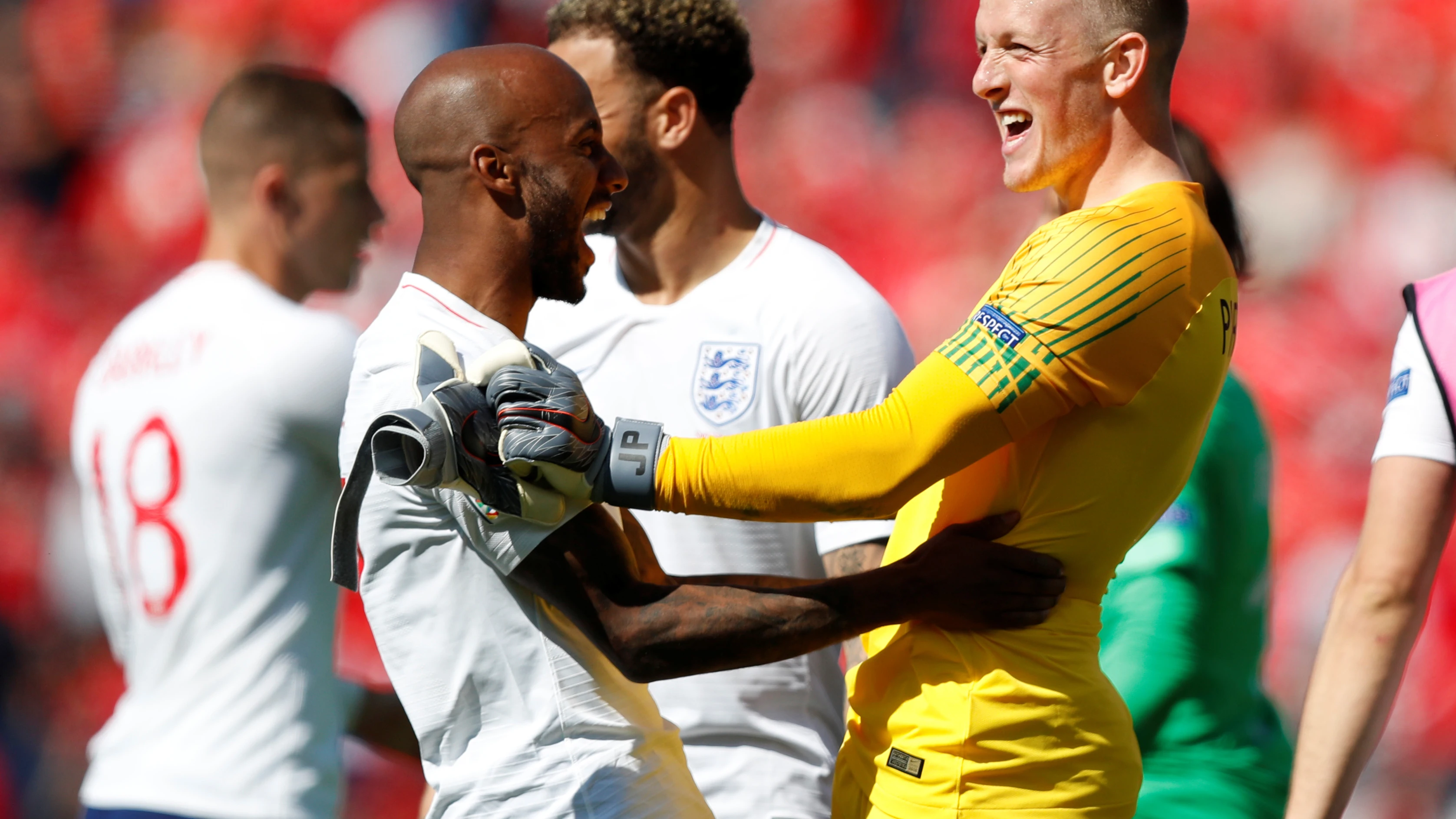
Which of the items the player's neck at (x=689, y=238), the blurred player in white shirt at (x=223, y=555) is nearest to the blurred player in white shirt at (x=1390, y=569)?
the player's neck at (x=689, y=238)

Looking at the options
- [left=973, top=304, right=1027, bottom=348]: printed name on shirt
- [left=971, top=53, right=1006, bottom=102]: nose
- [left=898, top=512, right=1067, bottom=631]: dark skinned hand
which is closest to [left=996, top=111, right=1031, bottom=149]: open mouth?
[left=971, top=53, right=1006, bottom=102]: nose

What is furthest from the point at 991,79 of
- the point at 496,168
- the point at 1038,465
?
the point at 496,168

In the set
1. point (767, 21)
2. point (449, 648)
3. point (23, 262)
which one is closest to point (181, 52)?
point (23, 262)

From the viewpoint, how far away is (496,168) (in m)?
1.86

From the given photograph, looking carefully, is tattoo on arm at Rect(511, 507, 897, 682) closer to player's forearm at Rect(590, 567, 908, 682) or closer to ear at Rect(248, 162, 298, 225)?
player's forearm at Rect(590, 567, 908, 682)

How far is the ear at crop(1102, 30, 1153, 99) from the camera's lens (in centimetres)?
177

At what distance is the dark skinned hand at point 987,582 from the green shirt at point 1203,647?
3.25ft

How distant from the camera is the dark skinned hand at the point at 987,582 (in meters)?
1.65

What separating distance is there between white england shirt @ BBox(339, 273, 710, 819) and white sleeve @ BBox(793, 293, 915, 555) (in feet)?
2.87

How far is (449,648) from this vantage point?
175 centimetres

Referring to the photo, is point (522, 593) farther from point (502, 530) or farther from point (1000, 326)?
point (1000, 326)

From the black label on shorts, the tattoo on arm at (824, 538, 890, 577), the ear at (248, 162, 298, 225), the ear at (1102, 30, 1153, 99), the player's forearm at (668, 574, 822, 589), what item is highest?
the ear at (248, 162, 298, 225)

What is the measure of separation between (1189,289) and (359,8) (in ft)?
13.9

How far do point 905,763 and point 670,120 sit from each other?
66.3 inches
